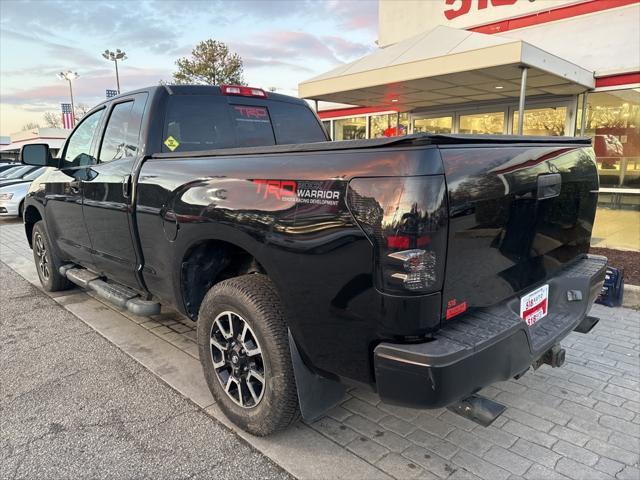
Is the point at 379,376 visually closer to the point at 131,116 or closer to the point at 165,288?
the point at 165,288

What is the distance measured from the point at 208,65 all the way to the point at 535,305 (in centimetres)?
2826

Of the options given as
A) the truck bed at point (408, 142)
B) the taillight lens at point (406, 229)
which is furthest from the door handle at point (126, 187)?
the taillight lens at point (406, 229)

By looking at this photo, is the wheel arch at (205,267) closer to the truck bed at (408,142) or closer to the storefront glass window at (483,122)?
the truck bed at (408,142)

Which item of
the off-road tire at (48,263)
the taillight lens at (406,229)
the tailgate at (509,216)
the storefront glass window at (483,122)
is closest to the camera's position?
the taillight lens at (406,229)

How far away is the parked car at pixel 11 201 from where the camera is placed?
494 inches

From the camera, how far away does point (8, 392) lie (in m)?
3.34

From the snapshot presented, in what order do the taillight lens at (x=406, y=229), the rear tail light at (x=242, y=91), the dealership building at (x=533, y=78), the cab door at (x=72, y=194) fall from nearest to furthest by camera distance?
1. the taillight lens at (x=406, y=229)
2. the rear tail light at (x=242, y=91)
3. the cab door at (x=72, y=194)
4. the dealership building at (x=533, y=78)

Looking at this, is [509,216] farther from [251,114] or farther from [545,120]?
[545,120]

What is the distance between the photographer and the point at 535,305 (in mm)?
2562

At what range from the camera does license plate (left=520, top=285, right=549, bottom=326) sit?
8.07ft

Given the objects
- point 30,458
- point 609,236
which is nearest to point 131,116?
point 30,458

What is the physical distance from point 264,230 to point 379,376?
898 mm

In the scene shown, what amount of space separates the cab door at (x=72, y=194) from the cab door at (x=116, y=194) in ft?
0.59

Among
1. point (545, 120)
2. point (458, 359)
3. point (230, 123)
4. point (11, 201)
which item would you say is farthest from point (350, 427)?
point (11, 201)
